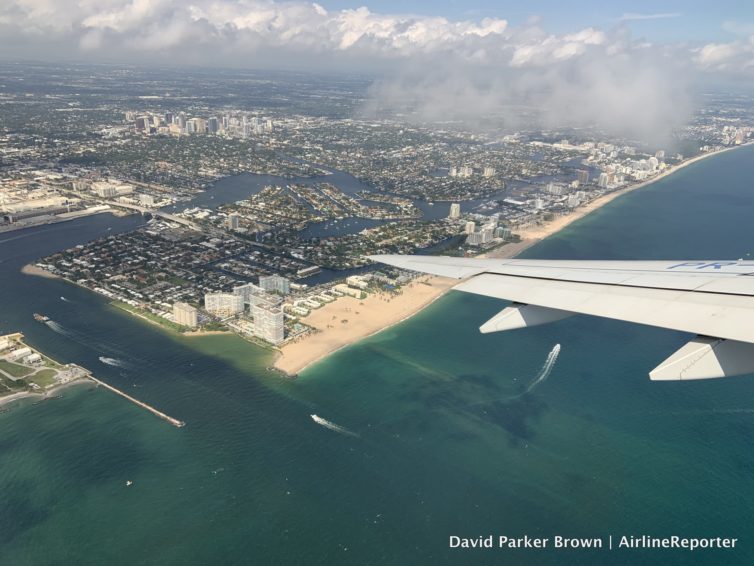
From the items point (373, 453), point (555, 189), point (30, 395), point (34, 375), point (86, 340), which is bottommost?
point (373, 453)

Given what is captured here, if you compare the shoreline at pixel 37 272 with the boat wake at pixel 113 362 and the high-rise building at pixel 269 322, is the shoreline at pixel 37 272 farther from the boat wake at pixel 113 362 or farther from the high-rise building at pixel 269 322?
the high-rise building at pixel 269 322

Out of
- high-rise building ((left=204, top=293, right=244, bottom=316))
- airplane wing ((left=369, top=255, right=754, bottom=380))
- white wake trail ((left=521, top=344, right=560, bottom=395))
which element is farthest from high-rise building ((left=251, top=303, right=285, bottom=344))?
airplane wing ((left=369, top=255, right=754, bottom=380))

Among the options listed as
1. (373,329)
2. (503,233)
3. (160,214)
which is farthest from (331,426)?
(160,214)

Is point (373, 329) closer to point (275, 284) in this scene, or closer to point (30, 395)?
point (275, 284)

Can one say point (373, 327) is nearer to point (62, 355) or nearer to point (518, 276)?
point (62, 355)

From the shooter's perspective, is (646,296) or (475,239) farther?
(475,239)

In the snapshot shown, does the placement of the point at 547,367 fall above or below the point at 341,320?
below
